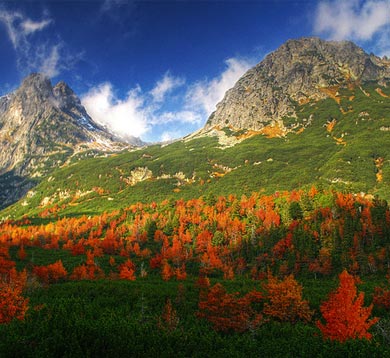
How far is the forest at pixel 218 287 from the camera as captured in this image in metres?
19.5

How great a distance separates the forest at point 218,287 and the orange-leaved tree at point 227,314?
0.22 m

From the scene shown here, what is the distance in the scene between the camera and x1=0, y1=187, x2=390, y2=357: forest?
19.5 meters

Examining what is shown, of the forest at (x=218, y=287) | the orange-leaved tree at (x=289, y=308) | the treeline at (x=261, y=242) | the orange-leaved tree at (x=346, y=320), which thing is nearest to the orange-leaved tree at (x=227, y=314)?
the forest at (x=218, y=287)

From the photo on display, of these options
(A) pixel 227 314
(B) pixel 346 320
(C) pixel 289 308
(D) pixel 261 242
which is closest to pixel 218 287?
(A) pixel 227 314

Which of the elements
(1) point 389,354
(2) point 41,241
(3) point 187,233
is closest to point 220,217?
(3) point 187,233

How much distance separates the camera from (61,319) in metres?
19.2

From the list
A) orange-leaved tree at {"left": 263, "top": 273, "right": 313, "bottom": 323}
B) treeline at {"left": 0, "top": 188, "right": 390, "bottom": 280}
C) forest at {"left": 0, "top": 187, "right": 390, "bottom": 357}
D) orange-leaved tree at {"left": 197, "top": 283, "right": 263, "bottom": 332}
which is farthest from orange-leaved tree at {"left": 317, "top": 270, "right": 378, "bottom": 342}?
treeline at {"left": 0, "top": 188, "right": 390, "bottom": 280}

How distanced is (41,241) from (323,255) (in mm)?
158559

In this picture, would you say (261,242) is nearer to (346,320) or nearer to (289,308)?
(289,308)

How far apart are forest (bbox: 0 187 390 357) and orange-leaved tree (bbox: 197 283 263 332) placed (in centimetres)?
22

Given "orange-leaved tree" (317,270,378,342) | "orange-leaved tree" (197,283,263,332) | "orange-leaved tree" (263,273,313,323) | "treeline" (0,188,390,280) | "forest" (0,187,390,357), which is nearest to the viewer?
"forest" (0,187,390,357)

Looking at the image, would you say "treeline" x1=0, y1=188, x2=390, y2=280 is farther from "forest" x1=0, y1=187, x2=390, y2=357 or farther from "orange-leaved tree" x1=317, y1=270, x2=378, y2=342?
"orange-leaved tree" x1=317, y1=270, x2=378, y2=342

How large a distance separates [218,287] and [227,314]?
12793 mm

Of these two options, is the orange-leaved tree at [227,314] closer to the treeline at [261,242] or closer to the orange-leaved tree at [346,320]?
the orange-leaved tree at [346,320]
